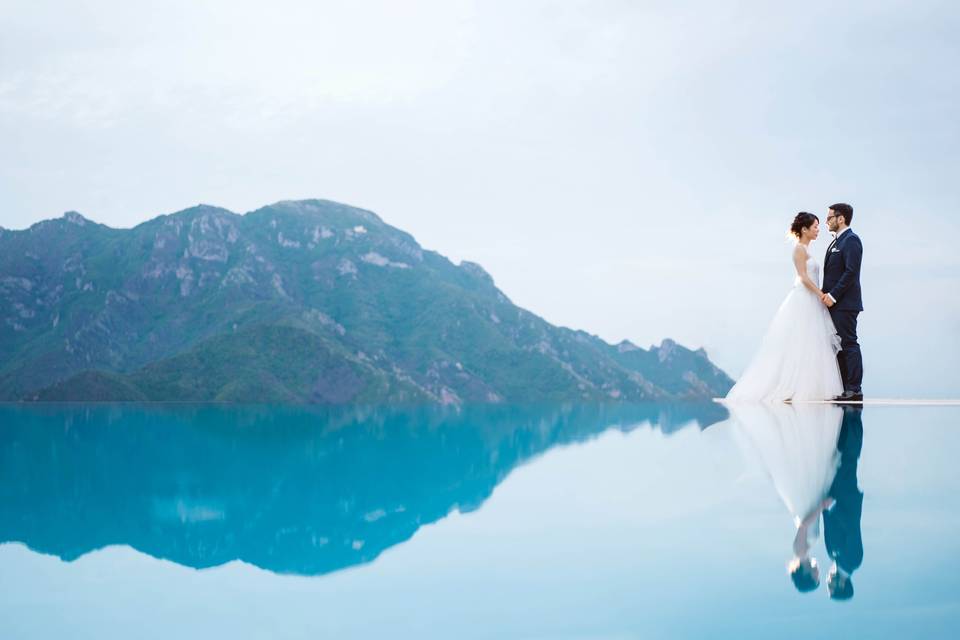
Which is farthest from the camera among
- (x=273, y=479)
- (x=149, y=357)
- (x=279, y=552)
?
(x=149, y=357)

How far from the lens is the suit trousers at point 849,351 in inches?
597

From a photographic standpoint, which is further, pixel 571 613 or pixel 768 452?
pixel 768 452

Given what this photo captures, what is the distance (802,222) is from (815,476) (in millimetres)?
9598

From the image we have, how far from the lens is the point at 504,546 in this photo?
514 cm

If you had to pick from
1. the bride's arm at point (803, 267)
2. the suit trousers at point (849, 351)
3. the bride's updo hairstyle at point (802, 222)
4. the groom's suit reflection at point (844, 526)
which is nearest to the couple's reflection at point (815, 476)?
the groom's suit reflection at point (844, 526)

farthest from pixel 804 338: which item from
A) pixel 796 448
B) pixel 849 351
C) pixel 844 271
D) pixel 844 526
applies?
pixel 844 526

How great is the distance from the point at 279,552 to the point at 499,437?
42.9ft

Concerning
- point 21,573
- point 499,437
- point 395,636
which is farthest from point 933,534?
point 499,437

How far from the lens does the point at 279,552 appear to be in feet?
18.0

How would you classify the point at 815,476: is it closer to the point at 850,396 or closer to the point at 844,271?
the point at 844,271

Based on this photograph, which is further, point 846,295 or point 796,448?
point 846,295

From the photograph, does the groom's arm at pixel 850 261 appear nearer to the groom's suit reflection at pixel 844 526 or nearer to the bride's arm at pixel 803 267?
the bride's arm at pixel 803 267

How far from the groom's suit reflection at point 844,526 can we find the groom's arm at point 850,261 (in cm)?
698

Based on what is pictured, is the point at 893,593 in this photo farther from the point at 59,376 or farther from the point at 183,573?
the point at 59,376
